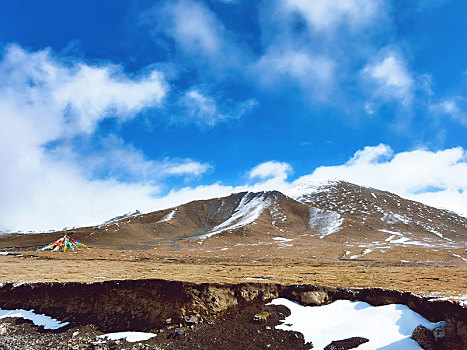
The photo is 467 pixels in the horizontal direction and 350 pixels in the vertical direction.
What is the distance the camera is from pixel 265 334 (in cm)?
1588

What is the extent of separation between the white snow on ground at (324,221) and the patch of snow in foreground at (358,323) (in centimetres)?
11327

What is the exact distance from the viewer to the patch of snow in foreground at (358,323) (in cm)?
1300

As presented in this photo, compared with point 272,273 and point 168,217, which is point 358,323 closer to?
point 272,273

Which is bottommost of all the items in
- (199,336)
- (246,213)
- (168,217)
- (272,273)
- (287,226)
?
(199,336)

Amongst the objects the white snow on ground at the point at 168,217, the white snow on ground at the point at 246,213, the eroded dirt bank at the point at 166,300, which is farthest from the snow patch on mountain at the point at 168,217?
the eroded dirt bank at the point at 166,300

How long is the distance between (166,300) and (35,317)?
1048 cm

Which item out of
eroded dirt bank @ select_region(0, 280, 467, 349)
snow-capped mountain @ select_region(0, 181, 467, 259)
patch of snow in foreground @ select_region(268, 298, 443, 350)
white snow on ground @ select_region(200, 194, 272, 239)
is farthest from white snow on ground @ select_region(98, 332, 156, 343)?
white snow on ground @ select_region(200, 194, 272, 239)

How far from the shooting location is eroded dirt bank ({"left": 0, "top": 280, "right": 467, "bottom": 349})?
1811cm

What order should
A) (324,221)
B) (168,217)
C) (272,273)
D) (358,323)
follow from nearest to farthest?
(358,323) < (272,273) < (324,221) < (168,217)

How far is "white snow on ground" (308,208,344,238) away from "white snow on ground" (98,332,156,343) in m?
116

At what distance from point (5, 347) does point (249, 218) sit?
144 meters

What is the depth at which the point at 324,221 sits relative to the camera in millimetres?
153625

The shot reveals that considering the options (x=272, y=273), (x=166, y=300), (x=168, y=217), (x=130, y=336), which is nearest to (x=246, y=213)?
(x=168, y=217)

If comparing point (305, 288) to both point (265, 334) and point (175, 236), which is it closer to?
point (265, 334)
